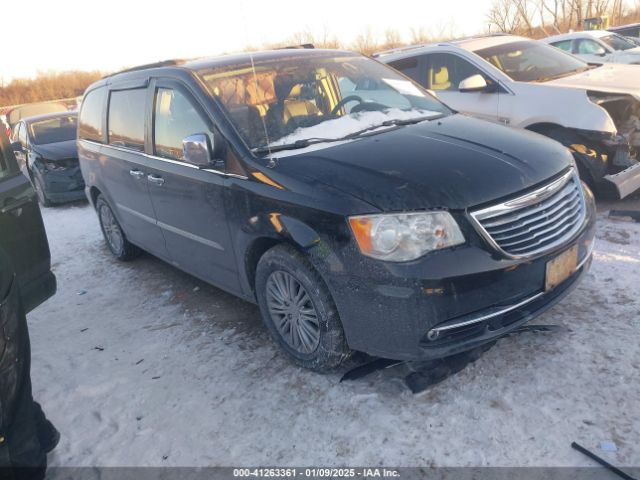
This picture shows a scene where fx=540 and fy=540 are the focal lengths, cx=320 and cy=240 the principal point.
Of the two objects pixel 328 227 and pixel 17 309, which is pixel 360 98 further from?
pixel 17 309

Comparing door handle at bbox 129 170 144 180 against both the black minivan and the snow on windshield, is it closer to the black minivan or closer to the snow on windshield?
the black minivan

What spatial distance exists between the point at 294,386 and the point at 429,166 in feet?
4.77

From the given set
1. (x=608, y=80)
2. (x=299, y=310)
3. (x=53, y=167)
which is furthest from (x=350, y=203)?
(x=53, y=167)

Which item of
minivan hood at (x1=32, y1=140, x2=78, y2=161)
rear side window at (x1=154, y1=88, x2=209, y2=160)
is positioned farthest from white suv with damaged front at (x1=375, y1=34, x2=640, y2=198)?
minivan hood at (x1=32, y1=140, x2=78, y2=161)

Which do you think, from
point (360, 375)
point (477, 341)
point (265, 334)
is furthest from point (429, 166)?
point (265, 334)

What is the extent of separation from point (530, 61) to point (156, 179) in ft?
15.3

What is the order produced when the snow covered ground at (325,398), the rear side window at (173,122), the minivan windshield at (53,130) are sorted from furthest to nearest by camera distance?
the minivan windshield at (53,130), the rear side window at (173,122), the snow covered ground at (325,398)

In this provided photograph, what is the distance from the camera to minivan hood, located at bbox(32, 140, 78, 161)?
8891 mm

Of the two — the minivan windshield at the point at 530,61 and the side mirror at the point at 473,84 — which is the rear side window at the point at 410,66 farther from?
the side mirror at the point at 473,84

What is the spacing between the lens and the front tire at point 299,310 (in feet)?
9.46

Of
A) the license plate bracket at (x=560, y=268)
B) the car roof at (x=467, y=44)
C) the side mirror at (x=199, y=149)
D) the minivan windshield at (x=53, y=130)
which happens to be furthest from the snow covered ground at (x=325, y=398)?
the minivan windshield at (x=53, y=130)

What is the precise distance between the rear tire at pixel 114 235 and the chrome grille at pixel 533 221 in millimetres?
3971

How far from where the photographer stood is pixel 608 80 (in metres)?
5.67

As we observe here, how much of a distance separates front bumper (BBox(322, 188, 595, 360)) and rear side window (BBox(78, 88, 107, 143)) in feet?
11.5
